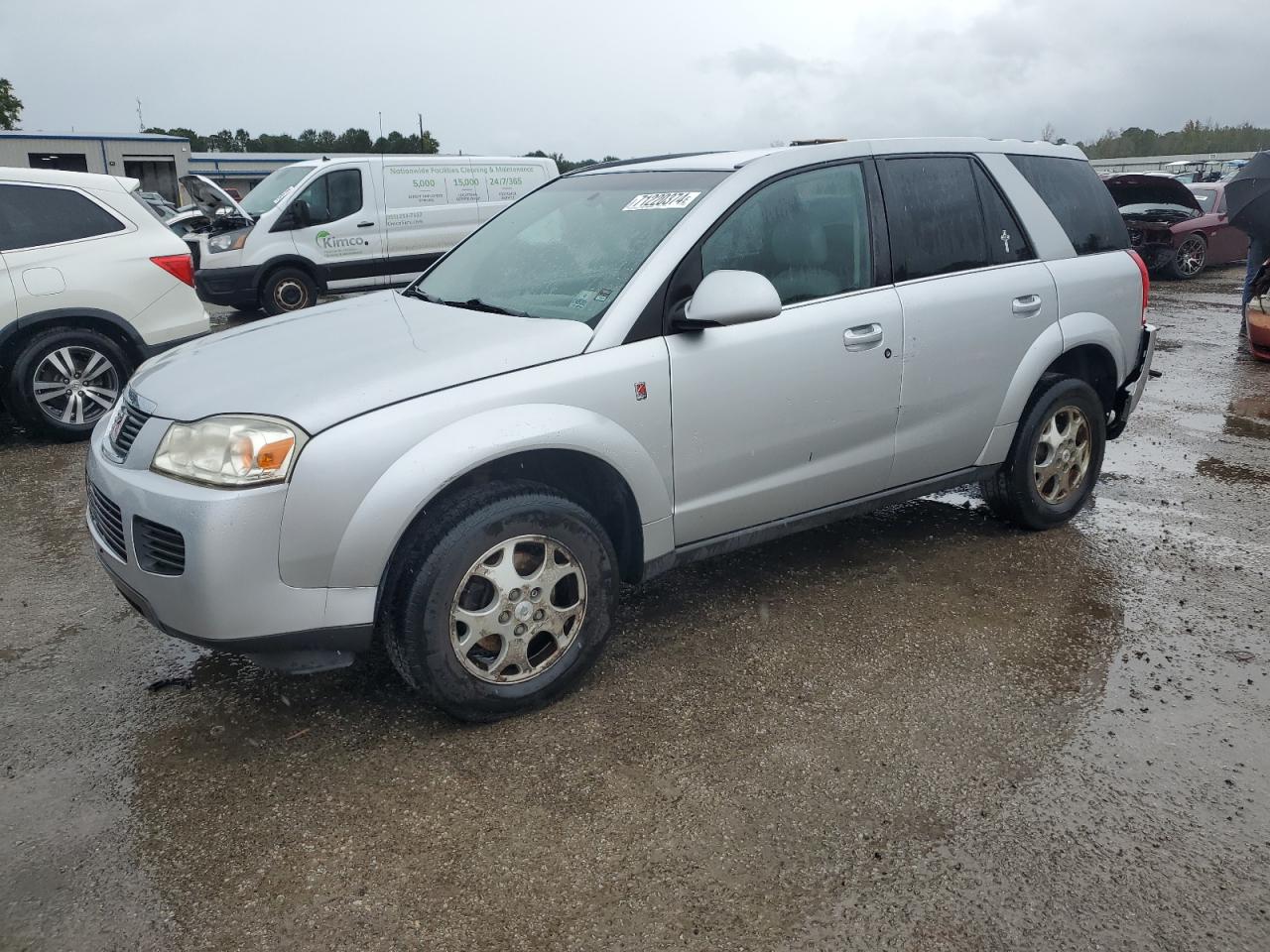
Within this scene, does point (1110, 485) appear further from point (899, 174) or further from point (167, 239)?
point (167, 239)

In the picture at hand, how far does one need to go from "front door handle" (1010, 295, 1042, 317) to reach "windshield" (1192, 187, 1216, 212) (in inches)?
557

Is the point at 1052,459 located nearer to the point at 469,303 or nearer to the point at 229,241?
the point at 469,303

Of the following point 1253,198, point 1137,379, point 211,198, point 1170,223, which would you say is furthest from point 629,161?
point 1170,223

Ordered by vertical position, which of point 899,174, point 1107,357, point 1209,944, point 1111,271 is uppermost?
point 899,174

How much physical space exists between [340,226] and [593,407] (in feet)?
34.2

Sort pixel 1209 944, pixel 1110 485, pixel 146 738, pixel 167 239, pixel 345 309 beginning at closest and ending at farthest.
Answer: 1. pixel 1209 944
2. pixel 146 738
3. pixel 345 309
4. pixel 1110 485
5. pixel 167 239

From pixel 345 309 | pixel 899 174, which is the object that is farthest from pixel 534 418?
pixel 899 174

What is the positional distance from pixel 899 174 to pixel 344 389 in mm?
2450

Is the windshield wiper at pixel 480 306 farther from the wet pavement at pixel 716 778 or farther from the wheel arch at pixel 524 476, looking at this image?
the wet pavement at pixel 716 778

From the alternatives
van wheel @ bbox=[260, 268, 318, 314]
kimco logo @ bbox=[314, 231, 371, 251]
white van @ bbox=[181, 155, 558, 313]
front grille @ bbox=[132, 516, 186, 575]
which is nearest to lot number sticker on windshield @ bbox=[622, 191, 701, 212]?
front grille @ bbox=[132, 516, 186, 575]

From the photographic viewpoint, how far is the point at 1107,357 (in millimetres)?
4770

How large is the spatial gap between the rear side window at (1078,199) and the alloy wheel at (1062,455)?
787 millimetres

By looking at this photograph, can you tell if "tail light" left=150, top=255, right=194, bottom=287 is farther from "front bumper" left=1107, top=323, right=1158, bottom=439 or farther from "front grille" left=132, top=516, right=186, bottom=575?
"front bumper" left=1107, top=323, right=1158, bottom=439

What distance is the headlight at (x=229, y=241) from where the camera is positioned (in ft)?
40.0
